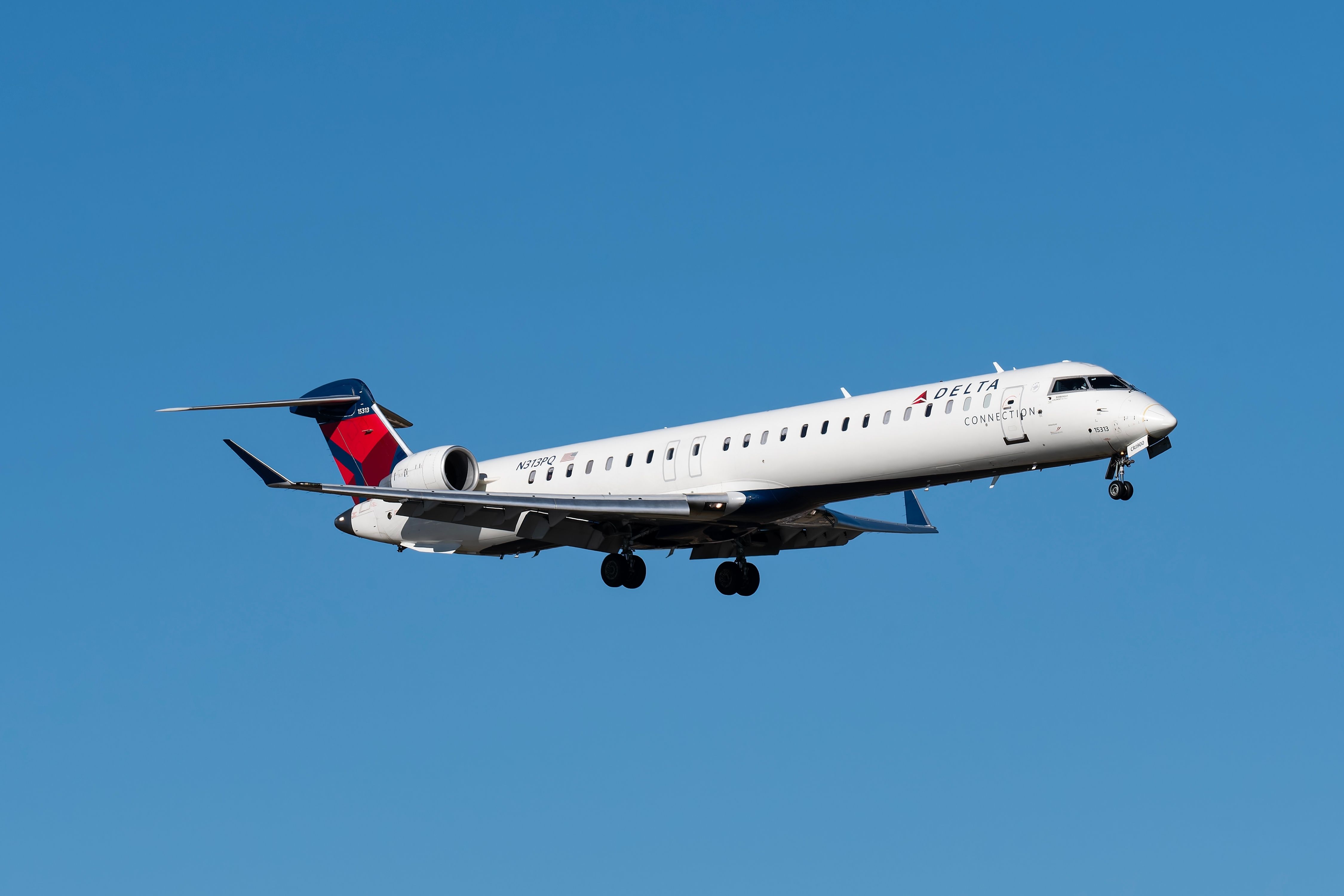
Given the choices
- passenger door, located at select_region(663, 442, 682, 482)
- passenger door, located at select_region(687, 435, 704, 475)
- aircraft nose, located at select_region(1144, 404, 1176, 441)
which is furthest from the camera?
passenger door, located at select_region(663, 442, 682, 482)

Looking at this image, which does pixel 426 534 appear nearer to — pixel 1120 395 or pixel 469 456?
pixel 469 456

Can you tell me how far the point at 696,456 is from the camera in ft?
97.0

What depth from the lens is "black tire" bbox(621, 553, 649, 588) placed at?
100 feet

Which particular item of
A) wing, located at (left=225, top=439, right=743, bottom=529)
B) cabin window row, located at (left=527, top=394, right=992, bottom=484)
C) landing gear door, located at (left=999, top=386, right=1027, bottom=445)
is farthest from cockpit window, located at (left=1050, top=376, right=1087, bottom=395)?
wing, located at (left=225, top=439, right=743, bottom=529)

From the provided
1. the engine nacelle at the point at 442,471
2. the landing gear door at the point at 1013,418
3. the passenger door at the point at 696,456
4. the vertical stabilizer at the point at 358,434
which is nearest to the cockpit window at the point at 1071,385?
the landing gear door at the point at 1013,418

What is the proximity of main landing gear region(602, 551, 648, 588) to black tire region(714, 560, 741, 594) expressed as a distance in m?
2.20

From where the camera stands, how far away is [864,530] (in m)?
32.8

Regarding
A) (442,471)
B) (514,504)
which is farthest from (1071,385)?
(442,471)

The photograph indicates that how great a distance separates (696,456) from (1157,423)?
854 centimetres

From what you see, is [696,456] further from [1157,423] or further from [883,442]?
[1157,423]

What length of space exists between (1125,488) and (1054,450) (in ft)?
4.26

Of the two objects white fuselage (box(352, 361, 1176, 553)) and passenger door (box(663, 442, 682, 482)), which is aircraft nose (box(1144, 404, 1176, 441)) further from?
passenger door (box(663, 442, 682, 482))

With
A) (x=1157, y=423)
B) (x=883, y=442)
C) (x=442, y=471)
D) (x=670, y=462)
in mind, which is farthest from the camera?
(x=442, y=471)

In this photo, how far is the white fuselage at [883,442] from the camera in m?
25.6
